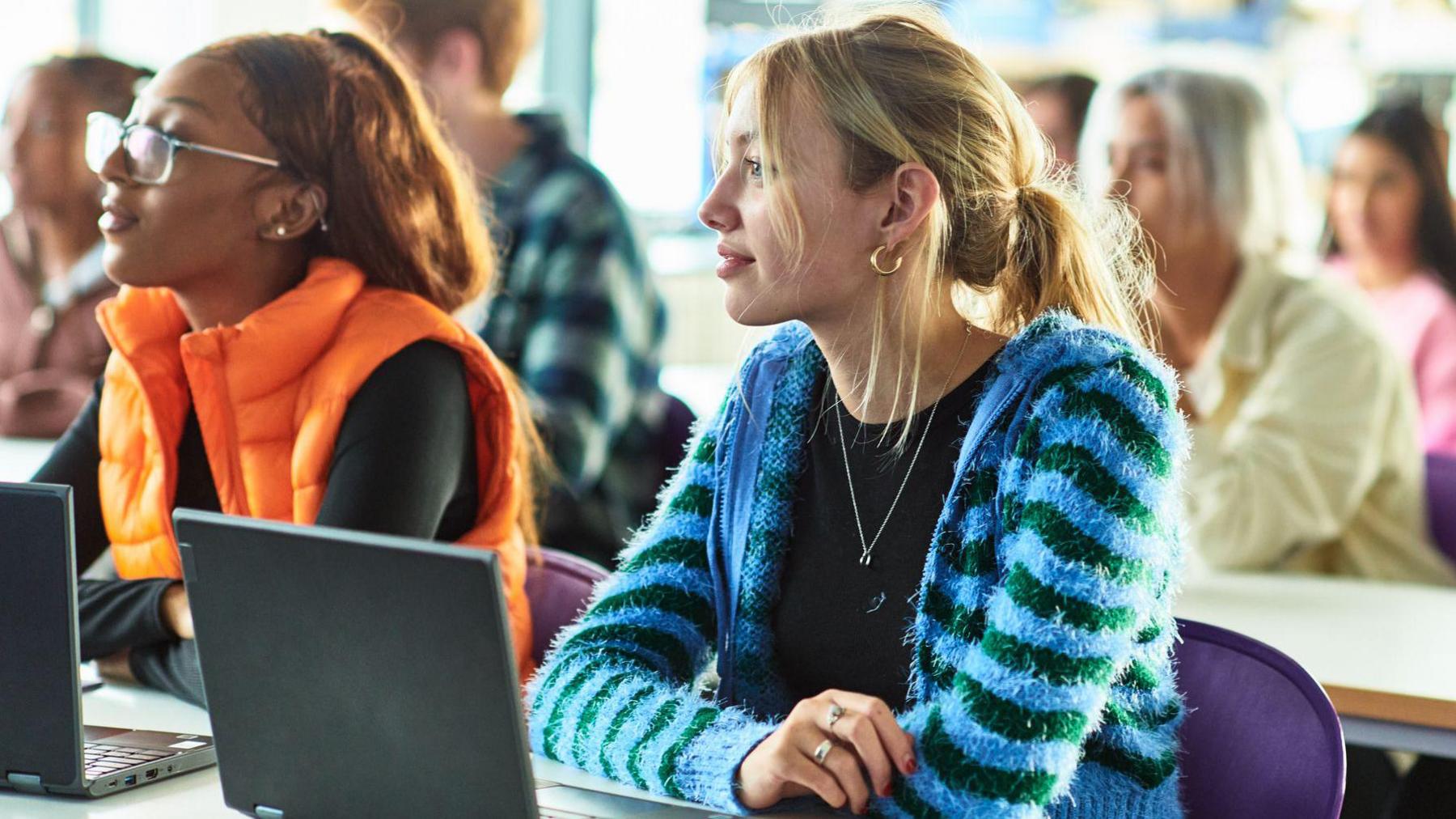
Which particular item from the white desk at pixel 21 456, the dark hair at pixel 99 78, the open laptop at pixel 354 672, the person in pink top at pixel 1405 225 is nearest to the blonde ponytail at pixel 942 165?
the open laptop at pixel 354 672

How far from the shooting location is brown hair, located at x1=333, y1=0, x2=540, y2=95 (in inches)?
109

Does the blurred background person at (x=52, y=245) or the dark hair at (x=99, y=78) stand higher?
the dark hair at (x=99, y=78)

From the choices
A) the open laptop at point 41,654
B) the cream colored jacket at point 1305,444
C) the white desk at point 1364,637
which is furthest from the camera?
the cream colored jacket at point 1305,444

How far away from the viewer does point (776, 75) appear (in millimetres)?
1386

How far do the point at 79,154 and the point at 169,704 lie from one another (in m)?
1.48

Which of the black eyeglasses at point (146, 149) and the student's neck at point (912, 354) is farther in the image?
the black eyeglasses at point (146, 149)

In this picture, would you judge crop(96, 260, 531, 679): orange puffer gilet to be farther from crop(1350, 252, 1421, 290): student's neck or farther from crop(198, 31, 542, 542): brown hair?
crop(1350, 252, 1421, 290): student's neck

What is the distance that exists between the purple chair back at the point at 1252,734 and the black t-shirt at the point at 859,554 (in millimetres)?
265

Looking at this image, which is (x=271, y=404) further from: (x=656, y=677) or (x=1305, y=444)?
(x=1305, y=444)

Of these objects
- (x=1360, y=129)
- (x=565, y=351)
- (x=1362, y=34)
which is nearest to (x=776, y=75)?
(x=565, y=351)

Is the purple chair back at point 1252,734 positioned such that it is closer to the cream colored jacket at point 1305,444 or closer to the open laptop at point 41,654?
the open laptop at point 41,654

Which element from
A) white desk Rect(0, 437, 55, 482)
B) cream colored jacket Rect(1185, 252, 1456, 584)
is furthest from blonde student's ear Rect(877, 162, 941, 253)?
white desk Rect(0, 437, 55, 482)

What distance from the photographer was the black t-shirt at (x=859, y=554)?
1.42 m

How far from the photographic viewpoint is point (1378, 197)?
4156mm
